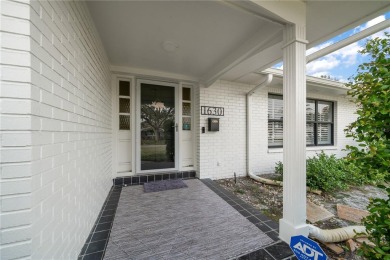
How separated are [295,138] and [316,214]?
1.42 metres

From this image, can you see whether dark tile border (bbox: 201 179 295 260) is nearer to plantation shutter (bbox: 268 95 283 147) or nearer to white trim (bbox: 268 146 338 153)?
white trim (bbox: 268 146 338 153)

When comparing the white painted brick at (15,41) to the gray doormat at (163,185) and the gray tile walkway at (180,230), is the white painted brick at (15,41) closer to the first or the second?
the gray tile walkway at (180,230)

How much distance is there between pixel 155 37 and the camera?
2225mm

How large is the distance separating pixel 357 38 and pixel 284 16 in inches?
49.0

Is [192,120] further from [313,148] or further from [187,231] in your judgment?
[313,148]

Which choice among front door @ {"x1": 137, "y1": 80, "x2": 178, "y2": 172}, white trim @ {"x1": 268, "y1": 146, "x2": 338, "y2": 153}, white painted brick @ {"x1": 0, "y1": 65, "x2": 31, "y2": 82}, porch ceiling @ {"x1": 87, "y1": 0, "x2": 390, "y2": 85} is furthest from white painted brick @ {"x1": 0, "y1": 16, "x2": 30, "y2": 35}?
white trim @ {"x1": 268, "y1": 146, "x2": 338, "y2": 153}

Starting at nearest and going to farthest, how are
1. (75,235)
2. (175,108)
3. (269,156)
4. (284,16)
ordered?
(75,235), (284,16), (175,108), (269,156)

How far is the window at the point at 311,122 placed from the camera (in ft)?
14.8

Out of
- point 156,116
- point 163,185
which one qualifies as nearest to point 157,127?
point 156,116

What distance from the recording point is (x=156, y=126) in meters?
3.53

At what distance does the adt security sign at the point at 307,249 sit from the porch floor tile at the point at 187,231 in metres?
0.88

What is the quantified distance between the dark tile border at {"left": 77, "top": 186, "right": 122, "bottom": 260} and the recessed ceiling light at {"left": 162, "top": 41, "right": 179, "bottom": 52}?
2.60 m

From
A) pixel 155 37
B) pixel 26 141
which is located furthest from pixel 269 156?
pixel 26 141

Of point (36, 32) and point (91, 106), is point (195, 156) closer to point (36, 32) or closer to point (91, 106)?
point (91, 106)
